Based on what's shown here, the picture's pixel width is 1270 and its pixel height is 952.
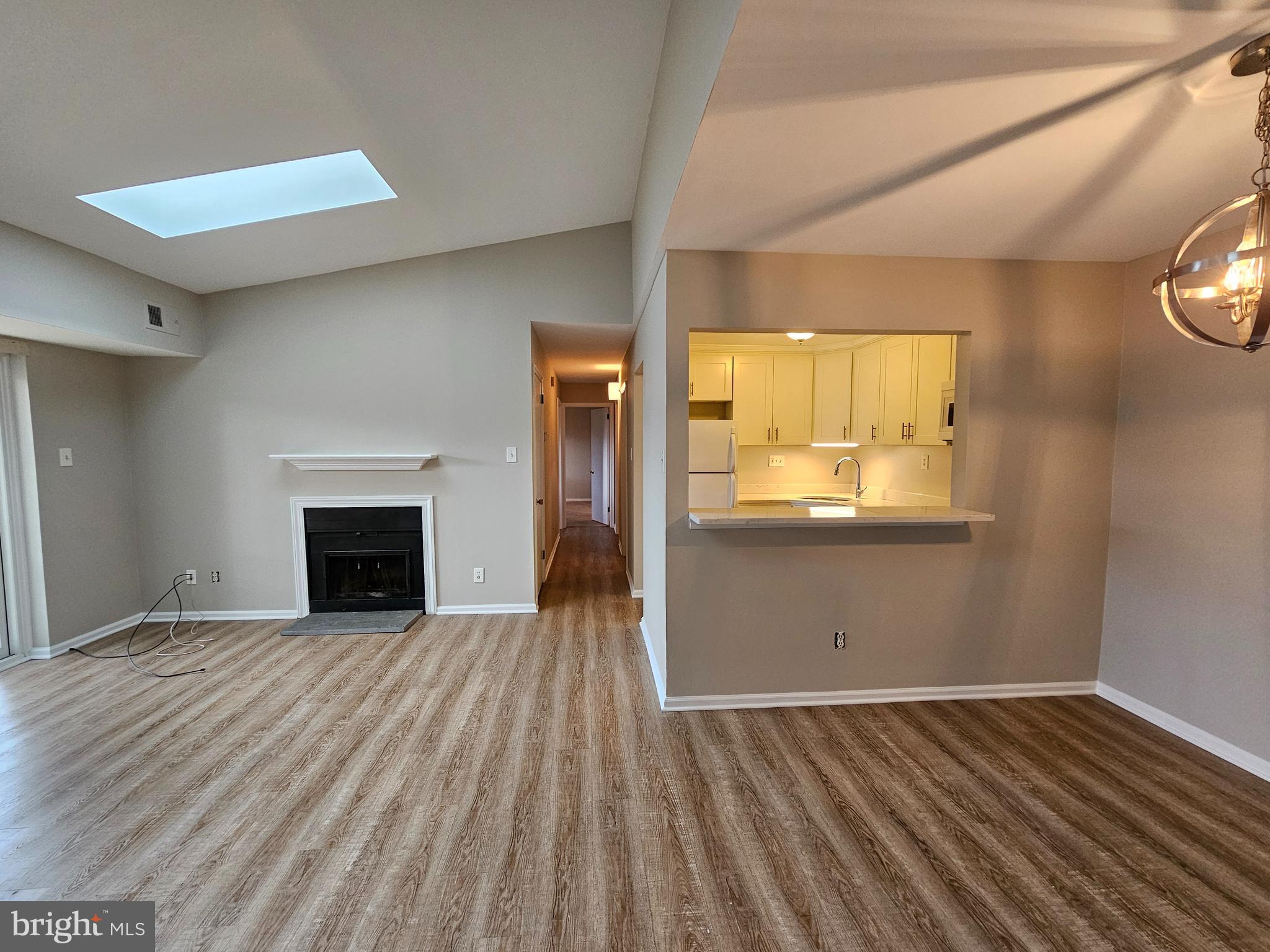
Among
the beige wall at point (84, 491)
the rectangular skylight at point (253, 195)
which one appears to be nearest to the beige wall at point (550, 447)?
the rectangular skylight at point (253, 195)

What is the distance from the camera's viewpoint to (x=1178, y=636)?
98.2 inches

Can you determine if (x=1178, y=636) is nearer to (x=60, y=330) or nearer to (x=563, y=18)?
(x=563, y=18)

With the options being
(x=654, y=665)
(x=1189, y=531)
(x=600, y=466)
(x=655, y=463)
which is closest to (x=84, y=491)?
(x=655, y=463)

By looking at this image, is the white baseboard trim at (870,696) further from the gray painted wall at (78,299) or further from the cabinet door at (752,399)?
the gray painted wall at (78,299)

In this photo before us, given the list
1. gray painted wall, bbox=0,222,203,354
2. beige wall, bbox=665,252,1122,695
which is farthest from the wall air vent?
beige wall, bbox=665,252,1122,695

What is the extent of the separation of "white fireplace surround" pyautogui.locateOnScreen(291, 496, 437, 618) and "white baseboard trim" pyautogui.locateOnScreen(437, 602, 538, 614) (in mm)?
104

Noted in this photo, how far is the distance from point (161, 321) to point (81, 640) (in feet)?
7.54

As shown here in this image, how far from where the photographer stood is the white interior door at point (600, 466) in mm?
8727

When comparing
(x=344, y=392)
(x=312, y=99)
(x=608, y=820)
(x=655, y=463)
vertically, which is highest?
(x=312, y=99)

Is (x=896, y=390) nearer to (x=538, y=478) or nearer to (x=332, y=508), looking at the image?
(x=538, y=478)

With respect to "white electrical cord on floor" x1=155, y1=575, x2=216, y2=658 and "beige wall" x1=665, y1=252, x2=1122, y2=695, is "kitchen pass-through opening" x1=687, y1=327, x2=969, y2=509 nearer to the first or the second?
"beige wall" x1=665, y1=252, x2=1122, y2=695

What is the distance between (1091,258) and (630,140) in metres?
2.57

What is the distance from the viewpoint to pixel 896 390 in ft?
13.6

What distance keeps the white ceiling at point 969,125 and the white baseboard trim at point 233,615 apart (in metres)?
4.13
